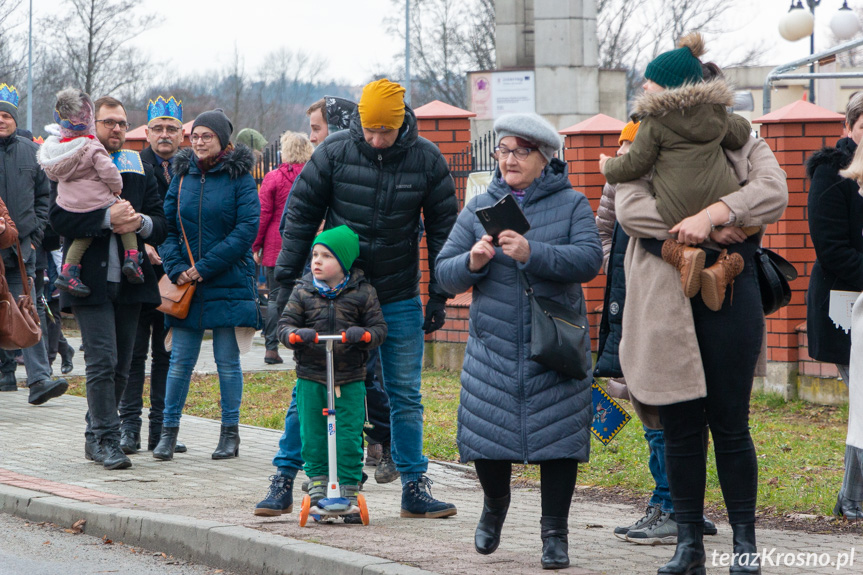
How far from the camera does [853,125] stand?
5.74 meters

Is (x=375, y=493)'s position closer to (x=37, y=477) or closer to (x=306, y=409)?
(x=306, y=409)

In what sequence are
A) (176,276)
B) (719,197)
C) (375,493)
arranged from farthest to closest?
(176,276) < (375,493) < (719,197)

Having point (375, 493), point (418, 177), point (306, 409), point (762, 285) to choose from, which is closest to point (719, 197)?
point (762, 285)

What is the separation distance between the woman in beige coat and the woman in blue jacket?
3.78 m

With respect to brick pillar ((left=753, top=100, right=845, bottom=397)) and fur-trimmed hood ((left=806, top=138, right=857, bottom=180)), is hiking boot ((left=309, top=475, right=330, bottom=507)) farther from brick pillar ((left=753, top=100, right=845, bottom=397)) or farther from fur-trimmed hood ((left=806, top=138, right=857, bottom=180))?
brick pillar ((left=753, top=100, right=845, bottom=397))

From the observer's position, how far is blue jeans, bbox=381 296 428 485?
20.6 ft

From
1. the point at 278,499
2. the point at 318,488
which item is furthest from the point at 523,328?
the point at 278,499

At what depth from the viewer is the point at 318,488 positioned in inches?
239

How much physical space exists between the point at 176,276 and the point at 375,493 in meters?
2.08

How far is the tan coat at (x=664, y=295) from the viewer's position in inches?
184

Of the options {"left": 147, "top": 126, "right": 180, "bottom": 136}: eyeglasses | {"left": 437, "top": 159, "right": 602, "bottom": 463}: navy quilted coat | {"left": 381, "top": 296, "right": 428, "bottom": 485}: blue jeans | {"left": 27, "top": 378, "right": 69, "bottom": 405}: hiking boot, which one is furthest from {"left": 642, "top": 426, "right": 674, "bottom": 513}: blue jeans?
{"left": 27, "top": 378, "right": 69, "bottom": 405}: hiking boot

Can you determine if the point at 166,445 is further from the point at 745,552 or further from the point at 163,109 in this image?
the point at 745,552

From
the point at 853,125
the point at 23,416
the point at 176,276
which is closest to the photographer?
the point at 853,125

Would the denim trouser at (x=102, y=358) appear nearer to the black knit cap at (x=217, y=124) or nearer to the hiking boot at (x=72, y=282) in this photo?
the hiking boot at (x=72, y=282)
